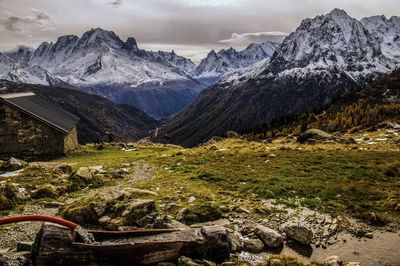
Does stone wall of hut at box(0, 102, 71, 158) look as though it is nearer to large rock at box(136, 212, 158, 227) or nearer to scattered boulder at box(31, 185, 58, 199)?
scattered boulder at box(31, 185, 58, 199)

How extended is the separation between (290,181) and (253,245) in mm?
8770

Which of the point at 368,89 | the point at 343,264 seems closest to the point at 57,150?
the point at 343,264

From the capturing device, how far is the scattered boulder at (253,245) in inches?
386

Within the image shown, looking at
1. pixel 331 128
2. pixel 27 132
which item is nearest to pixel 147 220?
pixel 27 132

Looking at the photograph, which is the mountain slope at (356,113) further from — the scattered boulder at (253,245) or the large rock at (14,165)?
the large rock at (14,165)

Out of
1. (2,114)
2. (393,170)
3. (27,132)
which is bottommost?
(393,170)

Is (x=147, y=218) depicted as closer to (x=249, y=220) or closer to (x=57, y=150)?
(x=249, y=220)

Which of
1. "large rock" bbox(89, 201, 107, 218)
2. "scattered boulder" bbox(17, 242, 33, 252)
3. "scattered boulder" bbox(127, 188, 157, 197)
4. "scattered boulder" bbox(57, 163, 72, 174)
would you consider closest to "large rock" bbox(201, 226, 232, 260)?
"large rock" bbox(89, 201, 107, 218)

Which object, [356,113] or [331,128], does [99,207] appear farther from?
[356,113]

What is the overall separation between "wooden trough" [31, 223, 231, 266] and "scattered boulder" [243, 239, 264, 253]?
104 centimetres

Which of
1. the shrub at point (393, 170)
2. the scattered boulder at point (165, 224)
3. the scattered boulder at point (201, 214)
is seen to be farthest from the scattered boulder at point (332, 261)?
the shrub at point (393, 170)

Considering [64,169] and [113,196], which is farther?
[64,169]

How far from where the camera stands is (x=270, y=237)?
33.6ft

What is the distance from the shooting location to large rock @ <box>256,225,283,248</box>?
33.2 ft
